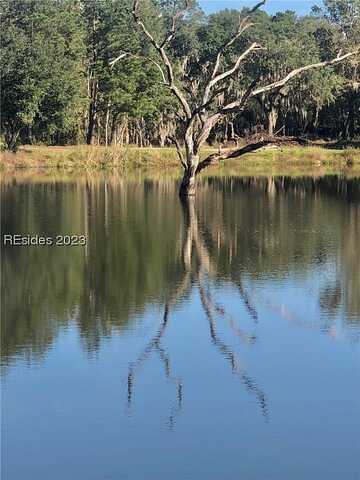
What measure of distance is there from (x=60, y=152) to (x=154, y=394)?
37599mm

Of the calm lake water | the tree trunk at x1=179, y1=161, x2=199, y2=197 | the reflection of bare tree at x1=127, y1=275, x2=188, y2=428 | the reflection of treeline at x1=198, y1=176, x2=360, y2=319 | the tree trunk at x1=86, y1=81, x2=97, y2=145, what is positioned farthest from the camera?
the tree trunk at x1=86, y1=81, x2=97, y2=145

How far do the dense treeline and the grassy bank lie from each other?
1.73 metres

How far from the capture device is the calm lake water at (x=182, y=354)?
675cm

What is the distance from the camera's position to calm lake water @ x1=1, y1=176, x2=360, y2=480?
6.75 meters

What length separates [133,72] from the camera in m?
50.3

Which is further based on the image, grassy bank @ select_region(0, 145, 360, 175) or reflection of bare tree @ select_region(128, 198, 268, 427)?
grassy bank @ select_region(0, 145, 360, 175)

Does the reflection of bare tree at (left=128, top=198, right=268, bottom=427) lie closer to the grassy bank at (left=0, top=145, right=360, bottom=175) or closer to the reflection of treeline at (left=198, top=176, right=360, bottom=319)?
the reflection of treeline at (left=198, top=176, right=360, bottom=319)

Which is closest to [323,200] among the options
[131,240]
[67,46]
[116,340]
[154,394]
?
[131,240]

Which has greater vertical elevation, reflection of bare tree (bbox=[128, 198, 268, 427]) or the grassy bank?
the grassy bank

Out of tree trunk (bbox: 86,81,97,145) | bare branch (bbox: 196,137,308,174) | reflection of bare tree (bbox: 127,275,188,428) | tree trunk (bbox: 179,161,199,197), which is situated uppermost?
tree trunk (bbox: 86,81,97,145)

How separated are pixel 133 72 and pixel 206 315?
40.5m

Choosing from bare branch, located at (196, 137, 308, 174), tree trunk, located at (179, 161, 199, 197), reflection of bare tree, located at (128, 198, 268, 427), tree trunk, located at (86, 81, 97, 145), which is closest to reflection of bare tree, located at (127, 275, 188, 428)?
reflection of bare tree, located at (128, 198, 268, 427)

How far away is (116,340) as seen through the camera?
10.0m

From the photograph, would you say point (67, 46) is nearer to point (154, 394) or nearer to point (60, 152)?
point (60, 152)
